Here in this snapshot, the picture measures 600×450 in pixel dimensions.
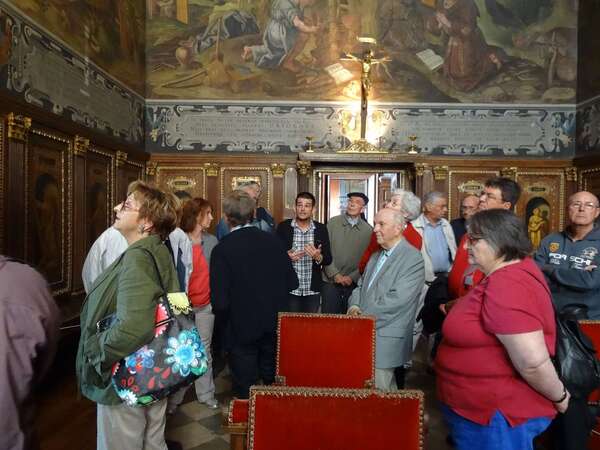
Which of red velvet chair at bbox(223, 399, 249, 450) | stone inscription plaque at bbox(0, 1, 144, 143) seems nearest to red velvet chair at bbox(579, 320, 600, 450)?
red velvet chair at bbox(223, 399, 249, 450)

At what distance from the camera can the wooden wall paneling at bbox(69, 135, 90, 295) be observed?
6.33 m

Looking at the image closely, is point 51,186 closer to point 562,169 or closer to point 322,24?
point 322,24

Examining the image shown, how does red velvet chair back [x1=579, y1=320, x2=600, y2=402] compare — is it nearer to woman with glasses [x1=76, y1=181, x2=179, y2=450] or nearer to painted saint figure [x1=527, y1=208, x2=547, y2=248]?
woman with glasses [x1=76, y1=181, x2=179, y2=450]

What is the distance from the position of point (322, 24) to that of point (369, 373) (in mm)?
8156

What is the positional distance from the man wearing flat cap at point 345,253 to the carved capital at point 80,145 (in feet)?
12.2

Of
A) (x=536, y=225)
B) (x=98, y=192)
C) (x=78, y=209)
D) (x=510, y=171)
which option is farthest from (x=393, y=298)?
(x=536, y=225)

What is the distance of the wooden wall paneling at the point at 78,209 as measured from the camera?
20.8 ft

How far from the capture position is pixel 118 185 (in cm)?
793

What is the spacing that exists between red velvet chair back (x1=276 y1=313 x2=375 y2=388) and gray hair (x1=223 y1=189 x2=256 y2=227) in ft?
2.61

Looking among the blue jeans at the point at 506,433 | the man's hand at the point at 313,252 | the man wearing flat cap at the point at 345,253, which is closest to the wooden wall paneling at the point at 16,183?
the man's hand at the point at 313,252

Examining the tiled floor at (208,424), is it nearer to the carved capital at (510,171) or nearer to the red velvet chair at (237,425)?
the red velvet chair at (237,425)

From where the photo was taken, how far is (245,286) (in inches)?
129

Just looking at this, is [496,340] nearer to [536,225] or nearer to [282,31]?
[536,225]

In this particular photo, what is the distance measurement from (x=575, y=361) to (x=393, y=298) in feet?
4.13
